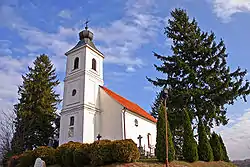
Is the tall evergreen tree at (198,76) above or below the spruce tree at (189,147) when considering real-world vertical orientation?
above

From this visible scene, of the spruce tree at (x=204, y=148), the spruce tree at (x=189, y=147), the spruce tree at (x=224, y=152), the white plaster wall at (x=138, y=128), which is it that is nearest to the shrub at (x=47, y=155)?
the spruce tree at (x=189, y=147)

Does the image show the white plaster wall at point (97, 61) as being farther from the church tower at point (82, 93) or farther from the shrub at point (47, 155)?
the shrub at point (47, 155)

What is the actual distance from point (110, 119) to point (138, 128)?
3699mm

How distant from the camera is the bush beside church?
13320 millimetres

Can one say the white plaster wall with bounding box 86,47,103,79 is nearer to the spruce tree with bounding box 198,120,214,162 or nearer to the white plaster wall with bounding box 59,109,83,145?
the white plaster wall with bounding box 59,109,83,145

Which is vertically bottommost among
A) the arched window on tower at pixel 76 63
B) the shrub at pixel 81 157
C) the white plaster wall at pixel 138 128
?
the shrub at pixel 81 157

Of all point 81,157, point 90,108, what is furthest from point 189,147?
point 90,108

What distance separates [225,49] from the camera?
70.5ft

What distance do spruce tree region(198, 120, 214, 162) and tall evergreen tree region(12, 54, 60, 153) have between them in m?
18.7

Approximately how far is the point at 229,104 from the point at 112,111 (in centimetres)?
1128

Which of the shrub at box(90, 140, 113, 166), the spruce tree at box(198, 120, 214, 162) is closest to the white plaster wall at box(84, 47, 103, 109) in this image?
the shrub at box(90, 140, 113, 166)

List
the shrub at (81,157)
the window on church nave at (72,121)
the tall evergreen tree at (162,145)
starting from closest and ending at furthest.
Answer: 1. the shrub at (81,157)
2. the tall evergreen tree at (162,145)
3. the window on church nave at (72,121)

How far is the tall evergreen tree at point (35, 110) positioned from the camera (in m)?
27.7

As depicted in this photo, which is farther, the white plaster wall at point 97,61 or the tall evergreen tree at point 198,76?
the white plaster wall at point 97,61
